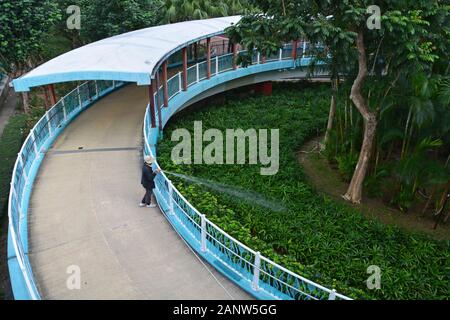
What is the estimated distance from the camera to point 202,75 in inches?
618

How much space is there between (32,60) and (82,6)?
3.35 meters

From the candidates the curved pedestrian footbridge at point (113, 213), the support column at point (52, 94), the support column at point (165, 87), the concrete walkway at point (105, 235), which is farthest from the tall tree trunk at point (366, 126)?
the support column at point (52, 94)

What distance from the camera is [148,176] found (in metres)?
8.51

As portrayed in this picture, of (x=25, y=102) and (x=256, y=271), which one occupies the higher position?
(x=25, y=102)

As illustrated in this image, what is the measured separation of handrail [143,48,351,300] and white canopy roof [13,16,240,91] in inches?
141

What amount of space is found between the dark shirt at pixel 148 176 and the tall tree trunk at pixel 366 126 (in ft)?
16.8

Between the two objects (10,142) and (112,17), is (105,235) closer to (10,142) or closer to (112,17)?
(10,142)

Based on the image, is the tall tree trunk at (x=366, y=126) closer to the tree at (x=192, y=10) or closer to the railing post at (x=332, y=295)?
the railing post at (x=332, y=295)

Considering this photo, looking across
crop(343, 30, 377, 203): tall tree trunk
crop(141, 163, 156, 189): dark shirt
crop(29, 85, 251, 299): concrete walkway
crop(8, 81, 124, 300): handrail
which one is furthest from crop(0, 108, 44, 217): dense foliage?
crop(343, 30, 377, 203): tall tree trunk

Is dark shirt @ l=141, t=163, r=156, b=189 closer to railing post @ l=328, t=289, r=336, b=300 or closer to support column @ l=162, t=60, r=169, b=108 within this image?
railing post @ l=328, t=289, r=336, b=300

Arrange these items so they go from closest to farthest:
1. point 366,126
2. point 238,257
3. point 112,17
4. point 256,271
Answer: point 256,271
point 238,257
point 366,126
point 112,17

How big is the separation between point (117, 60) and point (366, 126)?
674 centimetres

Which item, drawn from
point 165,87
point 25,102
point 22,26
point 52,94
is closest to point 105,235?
point 165,87
